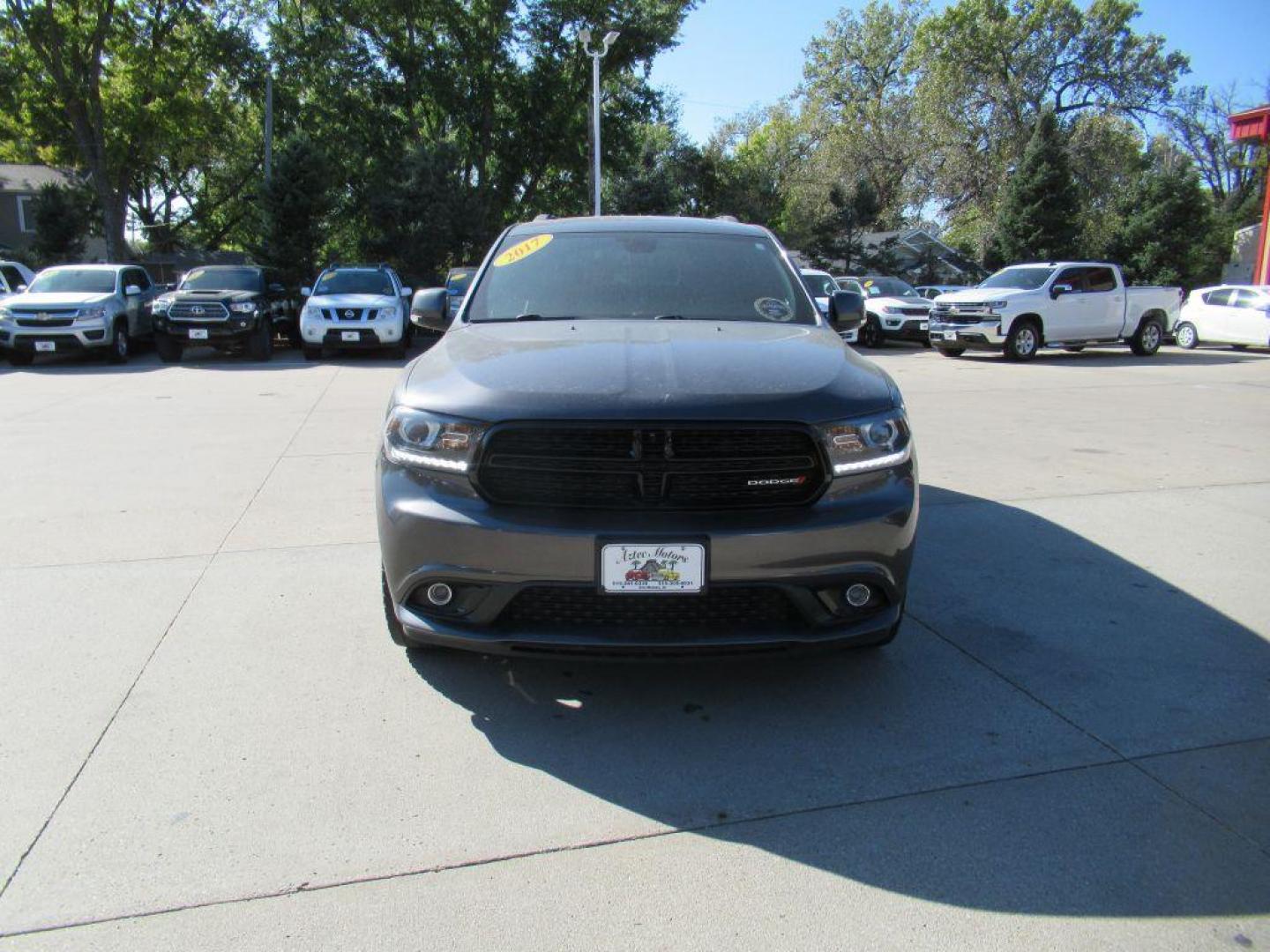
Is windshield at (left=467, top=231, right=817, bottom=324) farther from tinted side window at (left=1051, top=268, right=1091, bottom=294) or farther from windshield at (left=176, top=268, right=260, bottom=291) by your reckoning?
tinted side window at (left=1051, top=268, right=1091, bottom=294)

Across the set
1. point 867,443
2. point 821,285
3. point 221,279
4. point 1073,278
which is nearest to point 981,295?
point 1073,278

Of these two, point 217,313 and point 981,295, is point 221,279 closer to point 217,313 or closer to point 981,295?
point 217,313

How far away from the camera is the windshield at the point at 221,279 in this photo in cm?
1638

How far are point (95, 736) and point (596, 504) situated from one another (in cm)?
191

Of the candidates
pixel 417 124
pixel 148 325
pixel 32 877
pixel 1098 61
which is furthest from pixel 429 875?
pixel 1098 61

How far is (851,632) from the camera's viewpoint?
2.98m

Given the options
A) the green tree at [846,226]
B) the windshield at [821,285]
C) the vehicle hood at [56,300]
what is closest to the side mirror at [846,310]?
the windshield at [821,285]

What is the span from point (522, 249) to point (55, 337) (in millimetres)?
13649

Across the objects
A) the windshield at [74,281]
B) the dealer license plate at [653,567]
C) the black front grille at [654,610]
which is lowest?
the black front grille at [654,610]

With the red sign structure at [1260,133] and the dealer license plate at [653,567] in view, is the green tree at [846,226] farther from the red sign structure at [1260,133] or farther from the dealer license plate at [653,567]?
the dealer license plate at [653,567]

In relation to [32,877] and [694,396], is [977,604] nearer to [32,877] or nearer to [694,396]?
[694,396]

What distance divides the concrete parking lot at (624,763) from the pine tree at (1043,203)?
1156 inches

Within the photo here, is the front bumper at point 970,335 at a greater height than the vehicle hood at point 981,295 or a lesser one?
lesser

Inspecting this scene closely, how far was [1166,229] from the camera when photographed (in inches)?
1176
